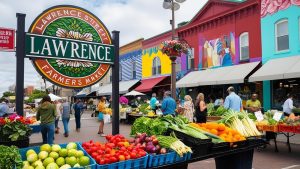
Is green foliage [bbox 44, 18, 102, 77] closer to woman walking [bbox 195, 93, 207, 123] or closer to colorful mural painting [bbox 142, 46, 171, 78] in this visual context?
woman walking [bbox 195, 93, 207, 123]

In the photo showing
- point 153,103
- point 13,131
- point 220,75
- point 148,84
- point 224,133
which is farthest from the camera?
point 148,84

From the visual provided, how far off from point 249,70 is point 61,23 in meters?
14.7

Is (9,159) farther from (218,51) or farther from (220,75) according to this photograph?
(218,51)

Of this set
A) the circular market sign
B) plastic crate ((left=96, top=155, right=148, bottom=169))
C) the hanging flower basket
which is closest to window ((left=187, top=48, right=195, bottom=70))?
the hanging flower basket

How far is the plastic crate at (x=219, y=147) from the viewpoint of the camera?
458 centimetres

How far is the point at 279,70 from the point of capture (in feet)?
49.3

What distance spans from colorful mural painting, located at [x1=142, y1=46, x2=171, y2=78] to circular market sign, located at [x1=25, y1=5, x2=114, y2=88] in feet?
69.0

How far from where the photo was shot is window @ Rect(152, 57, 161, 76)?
27.1 m

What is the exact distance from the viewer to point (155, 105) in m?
18.8

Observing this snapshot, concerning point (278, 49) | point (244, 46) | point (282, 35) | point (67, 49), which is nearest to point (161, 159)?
point (67, 49)

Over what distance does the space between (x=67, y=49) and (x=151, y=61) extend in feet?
79.2

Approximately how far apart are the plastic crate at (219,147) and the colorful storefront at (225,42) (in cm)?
1232

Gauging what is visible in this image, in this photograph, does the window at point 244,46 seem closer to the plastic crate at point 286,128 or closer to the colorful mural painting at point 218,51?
the colorful mural painting at point 218,51

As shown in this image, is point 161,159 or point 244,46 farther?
point 244,46
